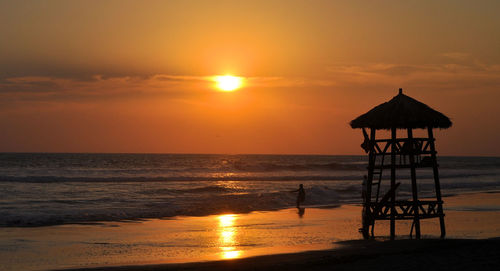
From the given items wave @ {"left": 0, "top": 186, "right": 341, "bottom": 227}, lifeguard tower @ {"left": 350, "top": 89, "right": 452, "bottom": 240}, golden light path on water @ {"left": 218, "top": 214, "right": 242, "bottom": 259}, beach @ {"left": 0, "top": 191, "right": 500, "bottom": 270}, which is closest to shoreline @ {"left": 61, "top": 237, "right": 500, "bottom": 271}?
beach @ {"left": 0, "top": 191, "right": 500, "bottom": 270}

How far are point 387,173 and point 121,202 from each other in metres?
53.1

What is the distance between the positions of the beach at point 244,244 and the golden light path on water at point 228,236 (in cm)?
3

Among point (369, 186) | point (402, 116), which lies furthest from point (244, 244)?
point (402, 116)

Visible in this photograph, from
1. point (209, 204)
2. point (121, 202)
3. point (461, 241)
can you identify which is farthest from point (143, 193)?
point (461, 241)

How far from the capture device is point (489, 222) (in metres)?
23.2

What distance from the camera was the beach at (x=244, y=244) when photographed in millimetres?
14133

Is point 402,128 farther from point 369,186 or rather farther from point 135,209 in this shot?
point 135,209

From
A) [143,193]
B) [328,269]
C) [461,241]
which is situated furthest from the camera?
[143,193]

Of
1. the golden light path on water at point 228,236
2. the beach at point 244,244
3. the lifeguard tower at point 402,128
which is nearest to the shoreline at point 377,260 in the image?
the beach at point 244,244

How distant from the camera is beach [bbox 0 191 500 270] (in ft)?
46.4

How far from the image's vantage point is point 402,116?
18.1m

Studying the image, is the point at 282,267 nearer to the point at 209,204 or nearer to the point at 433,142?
the point at 433,142

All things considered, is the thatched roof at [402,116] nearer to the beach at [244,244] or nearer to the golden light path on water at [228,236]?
the beach at [244,244]

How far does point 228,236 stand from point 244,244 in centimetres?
215
